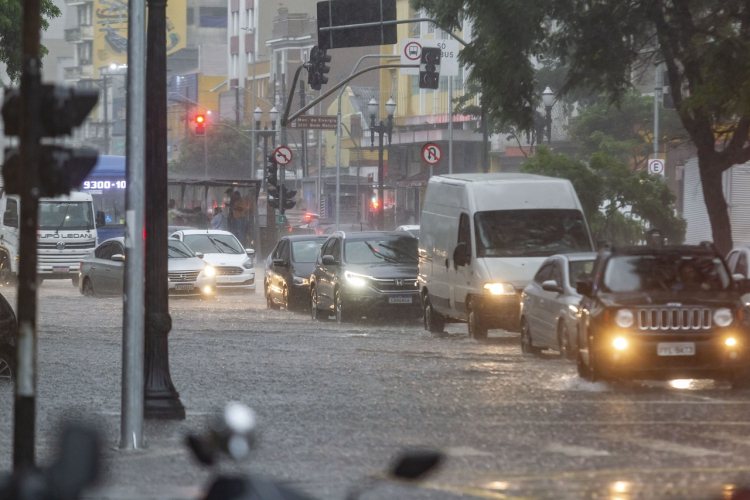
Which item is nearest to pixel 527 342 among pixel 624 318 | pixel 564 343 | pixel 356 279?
pixel 564 343

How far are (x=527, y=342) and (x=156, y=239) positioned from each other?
7734 mm

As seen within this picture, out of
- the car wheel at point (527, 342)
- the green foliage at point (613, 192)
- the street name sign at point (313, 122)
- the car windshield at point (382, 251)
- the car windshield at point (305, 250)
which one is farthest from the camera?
the street name sign at point (313, 122)

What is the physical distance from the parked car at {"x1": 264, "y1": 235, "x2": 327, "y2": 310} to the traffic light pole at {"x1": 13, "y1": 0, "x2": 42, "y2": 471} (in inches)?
835

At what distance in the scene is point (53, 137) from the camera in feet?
22.7

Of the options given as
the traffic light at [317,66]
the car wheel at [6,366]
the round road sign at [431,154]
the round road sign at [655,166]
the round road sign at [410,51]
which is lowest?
the car wheel at [6,366]

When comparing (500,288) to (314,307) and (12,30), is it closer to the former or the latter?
(314,307)

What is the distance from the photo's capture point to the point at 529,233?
20.8m

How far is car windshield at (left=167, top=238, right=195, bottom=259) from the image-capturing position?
32534mm

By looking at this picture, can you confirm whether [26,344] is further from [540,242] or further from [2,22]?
[2,22]

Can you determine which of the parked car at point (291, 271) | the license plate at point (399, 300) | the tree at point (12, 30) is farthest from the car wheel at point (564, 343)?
the parked car at point (291, 271)

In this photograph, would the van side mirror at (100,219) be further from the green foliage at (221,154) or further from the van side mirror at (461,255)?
the green foliage at (221,154)

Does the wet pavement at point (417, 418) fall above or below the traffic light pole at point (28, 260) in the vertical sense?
below

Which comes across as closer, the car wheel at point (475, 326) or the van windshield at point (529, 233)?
the car wheel at point (475, 326)

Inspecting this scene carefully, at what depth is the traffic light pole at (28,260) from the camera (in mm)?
6844
